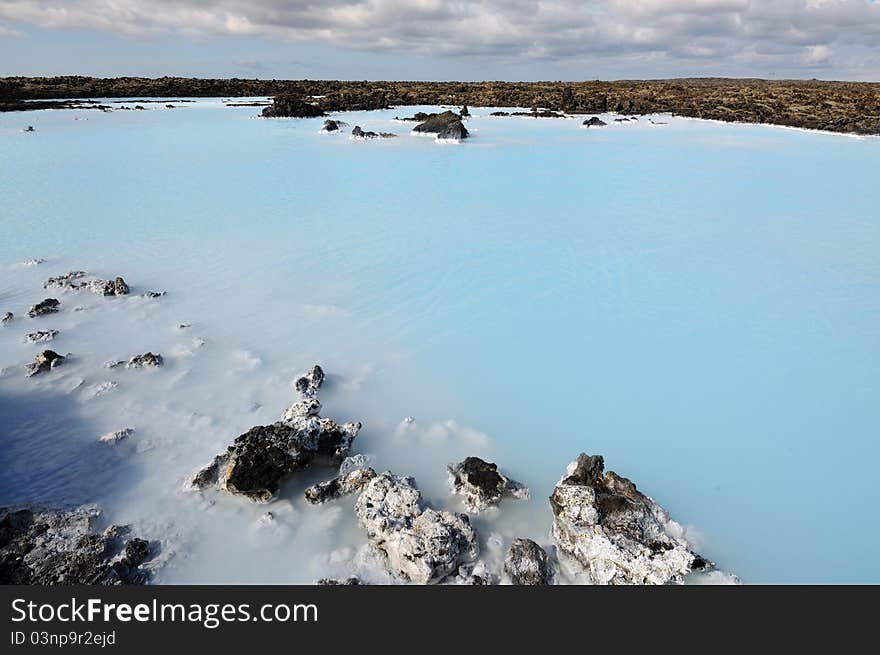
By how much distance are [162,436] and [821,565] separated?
6161mm

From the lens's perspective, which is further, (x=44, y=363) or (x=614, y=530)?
(x=44, y=363)

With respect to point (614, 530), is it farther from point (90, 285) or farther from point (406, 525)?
point (90, 285)

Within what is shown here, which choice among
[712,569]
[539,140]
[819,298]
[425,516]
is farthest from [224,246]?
[539,140]

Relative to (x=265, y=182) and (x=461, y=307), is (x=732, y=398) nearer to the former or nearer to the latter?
(x=461, y=307)

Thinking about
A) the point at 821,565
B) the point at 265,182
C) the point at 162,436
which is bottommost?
the point at 821,565

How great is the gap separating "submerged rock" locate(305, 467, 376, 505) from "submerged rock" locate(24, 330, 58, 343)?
4958 mm

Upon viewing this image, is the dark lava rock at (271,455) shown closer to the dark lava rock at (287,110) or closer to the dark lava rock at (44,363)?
the dark lava rock at (44,363)

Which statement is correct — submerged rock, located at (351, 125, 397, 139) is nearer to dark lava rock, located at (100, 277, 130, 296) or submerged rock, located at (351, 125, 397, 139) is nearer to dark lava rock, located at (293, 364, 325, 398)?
dark lava rock, located at (100, 277, 130, 296)

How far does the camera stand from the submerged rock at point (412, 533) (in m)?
3.89

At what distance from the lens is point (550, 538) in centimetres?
434

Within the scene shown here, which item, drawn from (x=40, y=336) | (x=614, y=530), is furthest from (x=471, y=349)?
(x=40, y=336)

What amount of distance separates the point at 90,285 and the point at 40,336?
6.48 ft

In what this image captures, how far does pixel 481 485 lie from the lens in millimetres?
4648

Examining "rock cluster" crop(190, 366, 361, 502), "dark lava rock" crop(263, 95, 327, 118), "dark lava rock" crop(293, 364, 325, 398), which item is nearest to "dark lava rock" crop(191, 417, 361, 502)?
"rock cluster" crop(190, 366, 361, 502)
